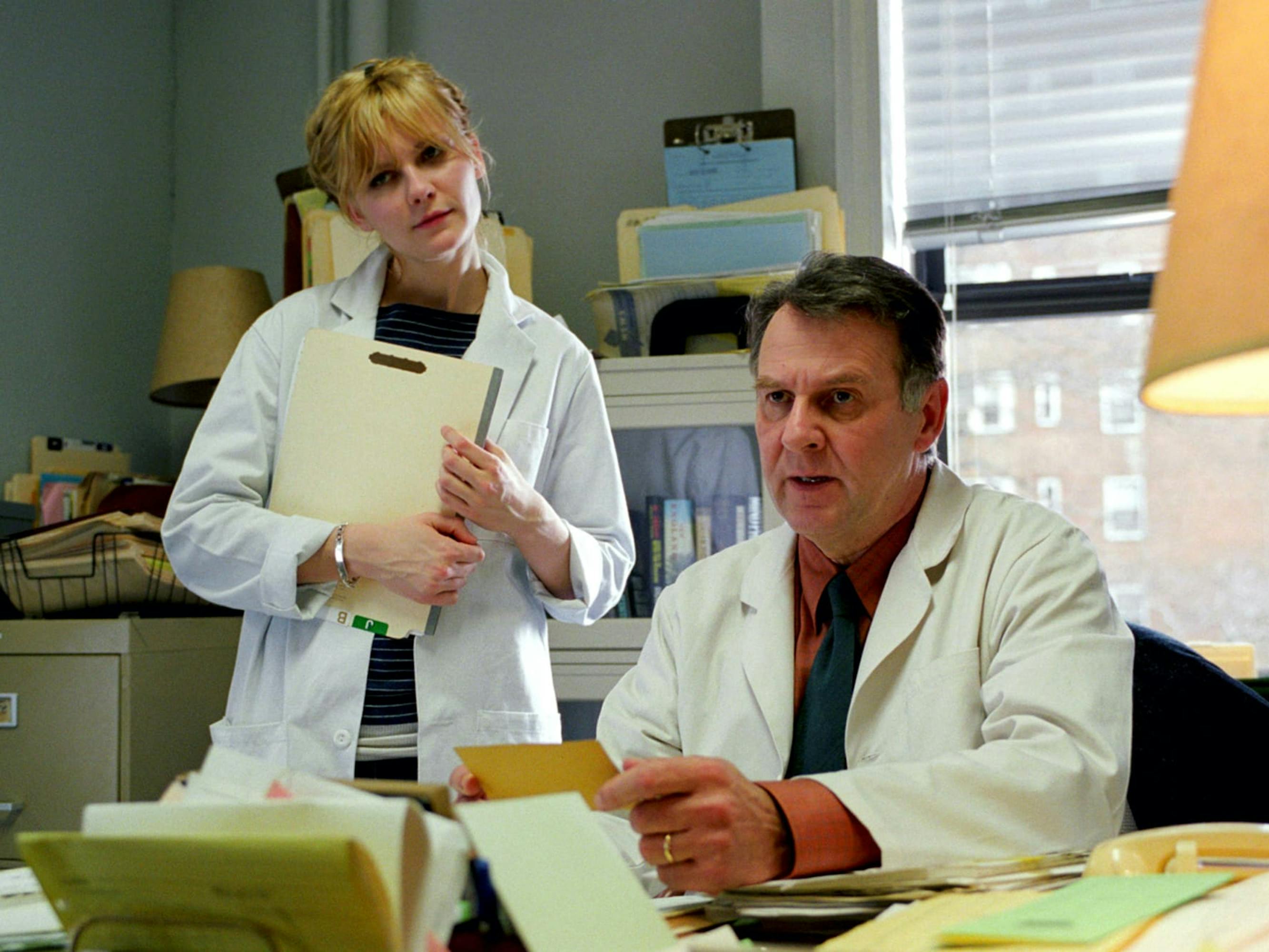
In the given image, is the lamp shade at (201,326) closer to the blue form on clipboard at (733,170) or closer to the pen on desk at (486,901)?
the blue form on clipboard at (733,170)

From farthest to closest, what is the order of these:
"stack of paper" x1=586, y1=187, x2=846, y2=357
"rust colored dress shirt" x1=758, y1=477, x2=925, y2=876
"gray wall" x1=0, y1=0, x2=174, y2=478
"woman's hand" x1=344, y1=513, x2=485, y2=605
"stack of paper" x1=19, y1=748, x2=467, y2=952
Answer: "gray wall" x1=0, y1=0, x2=174, y2=478, "stack of paper" x1=586, y1=187, x2=846, y2=357, "woman's hand" x1=344, y1=513, x2=485, y2=605, "rust colored dress shirt" x1=758, y1=477, x2=925, y2=876, "stack of paper" x1=19, y1=748, x2=467, y2=952

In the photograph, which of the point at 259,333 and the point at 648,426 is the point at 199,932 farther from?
the point at 648,426

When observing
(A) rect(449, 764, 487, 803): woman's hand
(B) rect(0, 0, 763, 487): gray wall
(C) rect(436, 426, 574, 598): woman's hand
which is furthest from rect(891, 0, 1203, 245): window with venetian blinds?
(A) rect(449, 764, 487, 803): woman's hand

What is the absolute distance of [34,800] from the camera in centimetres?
218

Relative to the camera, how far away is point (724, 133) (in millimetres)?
2588

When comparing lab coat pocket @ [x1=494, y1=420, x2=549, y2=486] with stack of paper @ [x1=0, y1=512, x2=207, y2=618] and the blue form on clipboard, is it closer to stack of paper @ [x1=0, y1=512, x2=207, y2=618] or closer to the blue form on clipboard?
stack of paper @ [x1=0, y1=512, x2=207, y2=618]

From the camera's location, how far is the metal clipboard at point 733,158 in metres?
2.57

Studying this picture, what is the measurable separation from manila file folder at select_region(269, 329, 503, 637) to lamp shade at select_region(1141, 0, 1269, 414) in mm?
984

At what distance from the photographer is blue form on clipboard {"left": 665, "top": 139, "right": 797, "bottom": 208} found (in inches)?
101

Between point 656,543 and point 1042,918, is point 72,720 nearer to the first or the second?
point 656,543

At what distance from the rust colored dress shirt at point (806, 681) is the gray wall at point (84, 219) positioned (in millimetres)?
1982

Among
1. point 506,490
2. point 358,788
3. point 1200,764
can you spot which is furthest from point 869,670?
point 358,788

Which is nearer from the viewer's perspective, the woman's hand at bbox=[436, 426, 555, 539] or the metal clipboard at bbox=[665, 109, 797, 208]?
the woman's hand at bbox=[436, 426, 555, 539]

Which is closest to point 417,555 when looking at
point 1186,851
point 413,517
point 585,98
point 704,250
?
point 413,517
